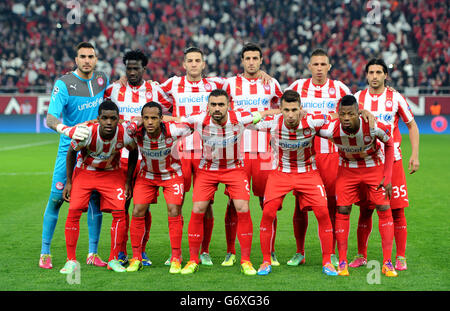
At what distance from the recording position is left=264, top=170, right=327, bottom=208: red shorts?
574 cm

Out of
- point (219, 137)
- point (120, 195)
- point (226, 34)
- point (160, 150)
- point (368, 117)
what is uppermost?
point (226, 34)

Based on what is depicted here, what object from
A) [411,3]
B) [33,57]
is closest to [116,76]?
[33,57]

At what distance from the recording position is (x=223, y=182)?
5.95 meters

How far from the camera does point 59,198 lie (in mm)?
6191

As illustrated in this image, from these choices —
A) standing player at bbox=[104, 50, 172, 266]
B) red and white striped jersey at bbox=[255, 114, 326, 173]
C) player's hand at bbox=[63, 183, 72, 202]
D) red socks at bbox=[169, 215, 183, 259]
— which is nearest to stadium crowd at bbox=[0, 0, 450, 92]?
standing player at bbox=[104, 50, 172, 266]

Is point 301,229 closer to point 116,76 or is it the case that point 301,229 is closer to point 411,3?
point 116,76

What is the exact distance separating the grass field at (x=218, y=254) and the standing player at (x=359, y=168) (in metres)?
0.36

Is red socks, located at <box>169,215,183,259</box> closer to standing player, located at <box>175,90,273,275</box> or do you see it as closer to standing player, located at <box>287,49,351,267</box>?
standing player, located at <box>175,90,273,275</box>

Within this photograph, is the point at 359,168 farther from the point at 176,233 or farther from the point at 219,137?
the point at 176,233

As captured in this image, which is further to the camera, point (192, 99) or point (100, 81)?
point (192, 99)

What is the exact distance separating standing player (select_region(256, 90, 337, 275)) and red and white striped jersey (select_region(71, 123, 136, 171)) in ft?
4.54

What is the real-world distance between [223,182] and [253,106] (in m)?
0.99

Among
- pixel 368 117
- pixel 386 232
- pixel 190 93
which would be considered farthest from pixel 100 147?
pixel 386 232

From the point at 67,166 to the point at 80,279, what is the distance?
115 cm
